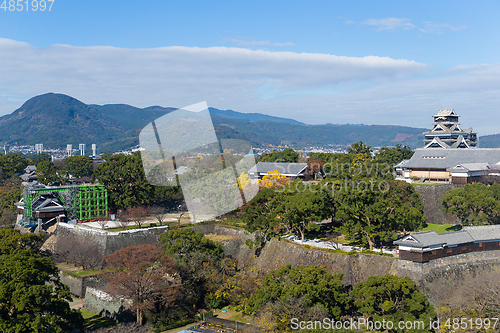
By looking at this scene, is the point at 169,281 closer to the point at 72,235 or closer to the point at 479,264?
the point at 72,235

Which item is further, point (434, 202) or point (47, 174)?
point (47, 174)

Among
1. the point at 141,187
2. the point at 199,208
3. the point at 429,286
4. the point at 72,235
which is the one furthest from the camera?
the point at 141,187

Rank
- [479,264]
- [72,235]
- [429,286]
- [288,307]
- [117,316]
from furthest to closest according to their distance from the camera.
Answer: [72,235]
[117,316]
[479,264]
[429,286]
[288,307]

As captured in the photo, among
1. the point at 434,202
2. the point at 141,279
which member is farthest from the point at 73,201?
the point at 434,202

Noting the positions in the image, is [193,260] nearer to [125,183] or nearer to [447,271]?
[447,271]

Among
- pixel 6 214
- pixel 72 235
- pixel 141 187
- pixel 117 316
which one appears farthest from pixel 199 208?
pixel 6 214

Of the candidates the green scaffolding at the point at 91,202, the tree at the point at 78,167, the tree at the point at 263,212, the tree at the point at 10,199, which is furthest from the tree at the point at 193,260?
the tree at the point at 78,167

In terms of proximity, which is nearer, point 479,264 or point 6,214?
point 479,264
